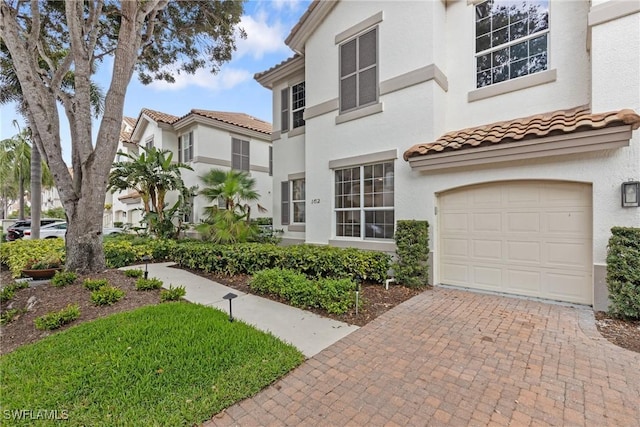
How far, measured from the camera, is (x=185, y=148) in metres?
16.5

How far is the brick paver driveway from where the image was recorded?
2.79 metres

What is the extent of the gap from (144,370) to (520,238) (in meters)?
7.44

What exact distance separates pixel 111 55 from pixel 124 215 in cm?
1813

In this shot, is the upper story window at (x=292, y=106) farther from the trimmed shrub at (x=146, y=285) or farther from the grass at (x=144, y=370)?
the grass at (x=144, y=370)

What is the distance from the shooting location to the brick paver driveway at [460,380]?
9.16 feet

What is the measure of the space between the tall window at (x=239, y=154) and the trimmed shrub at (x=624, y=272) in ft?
52.0

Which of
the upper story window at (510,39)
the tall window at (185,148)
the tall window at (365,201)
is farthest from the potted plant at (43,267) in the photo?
the upper story window at (510,39)

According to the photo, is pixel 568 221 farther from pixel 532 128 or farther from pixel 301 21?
pixel 301 21

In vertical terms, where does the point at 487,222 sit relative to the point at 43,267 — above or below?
above

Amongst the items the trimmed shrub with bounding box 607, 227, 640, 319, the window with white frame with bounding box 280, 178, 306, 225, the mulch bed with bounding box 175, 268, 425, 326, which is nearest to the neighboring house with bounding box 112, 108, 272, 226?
the window with white frame with bounding box 280, 178, 306, 225

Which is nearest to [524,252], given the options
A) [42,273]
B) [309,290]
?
[309,290]

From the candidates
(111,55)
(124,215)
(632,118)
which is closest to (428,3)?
(632,118)

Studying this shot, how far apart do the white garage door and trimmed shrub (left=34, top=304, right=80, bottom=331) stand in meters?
8.10

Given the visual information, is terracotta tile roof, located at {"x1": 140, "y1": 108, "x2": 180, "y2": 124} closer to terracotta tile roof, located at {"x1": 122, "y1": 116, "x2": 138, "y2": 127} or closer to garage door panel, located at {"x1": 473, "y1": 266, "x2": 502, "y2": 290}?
terracotta tile roof, located at {"x1": 122, "y1": 116, "x2": 138, "y2": 127}
